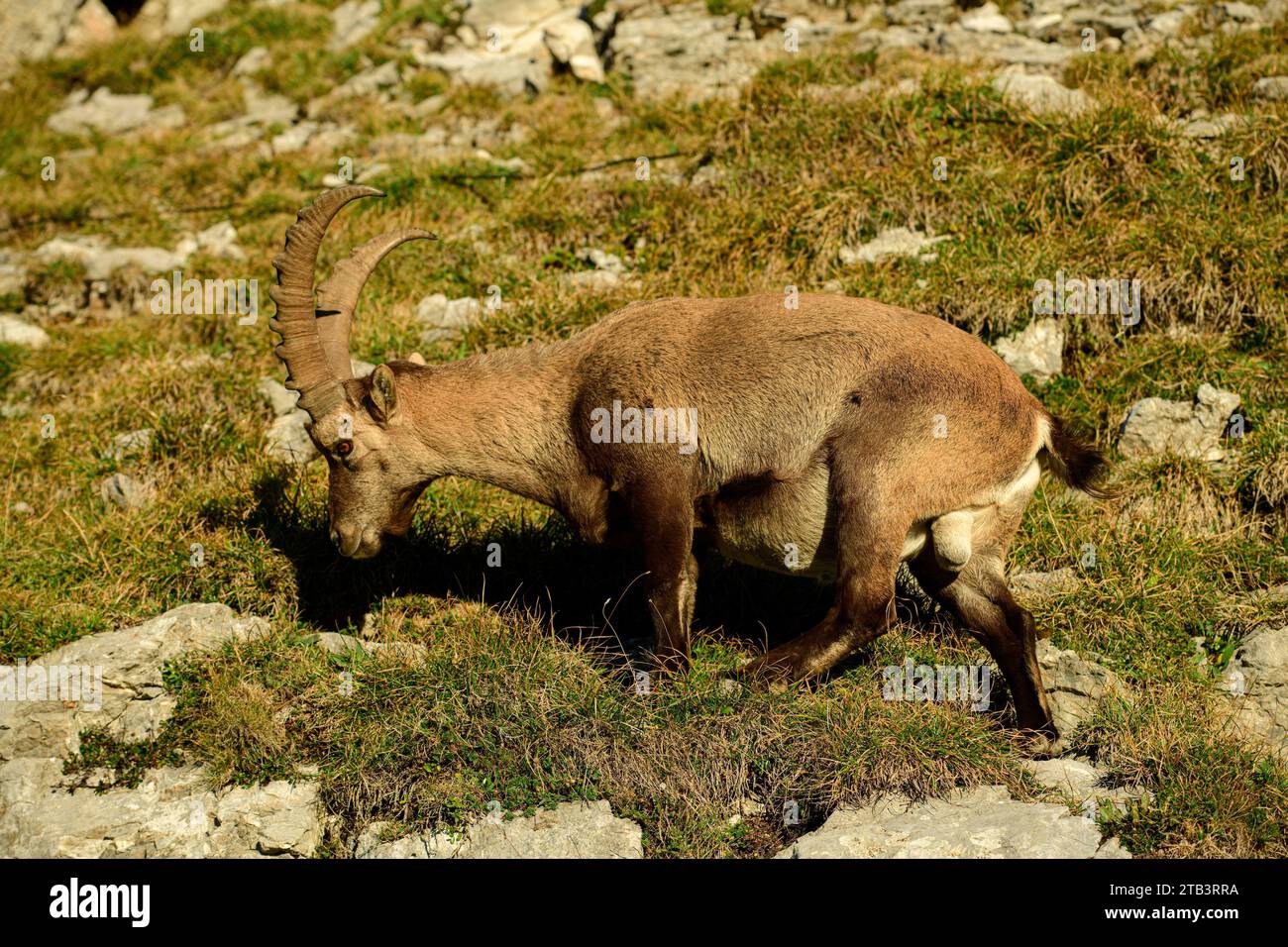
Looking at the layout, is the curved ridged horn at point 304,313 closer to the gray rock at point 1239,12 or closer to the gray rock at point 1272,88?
the gray rock at point 1272,88

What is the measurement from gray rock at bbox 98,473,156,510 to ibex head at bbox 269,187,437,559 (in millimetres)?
2132

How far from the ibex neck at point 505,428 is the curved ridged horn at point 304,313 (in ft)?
1.74

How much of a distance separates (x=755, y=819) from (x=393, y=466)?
2.84 m

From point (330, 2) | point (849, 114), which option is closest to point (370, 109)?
point (330, 2)

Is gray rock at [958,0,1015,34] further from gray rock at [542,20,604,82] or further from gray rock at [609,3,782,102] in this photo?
gray rock at [542,20,604,82]

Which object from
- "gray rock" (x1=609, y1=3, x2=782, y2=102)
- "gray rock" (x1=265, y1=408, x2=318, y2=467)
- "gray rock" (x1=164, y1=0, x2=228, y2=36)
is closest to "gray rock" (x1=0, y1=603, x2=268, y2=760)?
"gray rock" (x1=265, y1=408, x2=318, y2=467)

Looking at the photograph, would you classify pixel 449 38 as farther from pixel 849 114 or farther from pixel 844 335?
pixel 844 335

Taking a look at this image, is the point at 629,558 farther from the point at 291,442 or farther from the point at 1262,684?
the point at 1262,684

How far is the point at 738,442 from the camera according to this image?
629 centimetres

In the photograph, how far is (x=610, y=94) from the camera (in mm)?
13164

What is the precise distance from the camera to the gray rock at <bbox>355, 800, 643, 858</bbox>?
5.34m

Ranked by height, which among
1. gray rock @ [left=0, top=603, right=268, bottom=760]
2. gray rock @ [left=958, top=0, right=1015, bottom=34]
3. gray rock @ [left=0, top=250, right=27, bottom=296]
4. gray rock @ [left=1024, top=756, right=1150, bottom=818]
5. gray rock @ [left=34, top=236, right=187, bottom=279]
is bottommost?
gray rock @ [left=0, top=603, right=268, bottom=760]

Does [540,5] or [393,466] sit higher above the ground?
[540,5]

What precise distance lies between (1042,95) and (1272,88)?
6.32 ft
